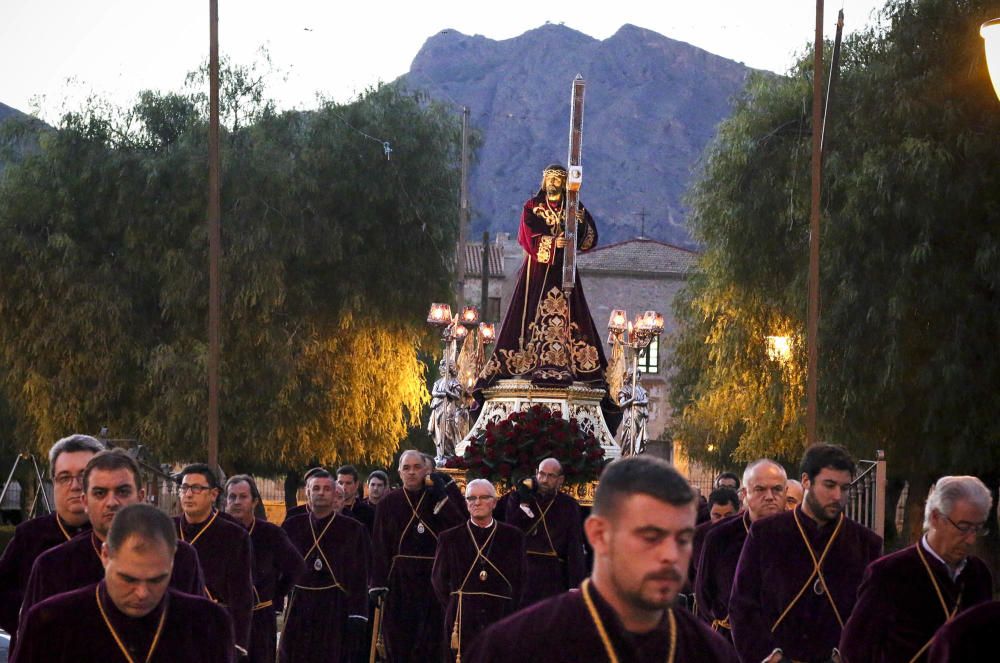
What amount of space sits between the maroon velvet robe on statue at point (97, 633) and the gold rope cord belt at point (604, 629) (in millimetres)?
2093

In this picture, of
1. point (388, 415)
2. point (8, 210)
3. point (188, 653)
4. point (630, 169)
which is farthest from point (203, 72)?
point (630, 169)

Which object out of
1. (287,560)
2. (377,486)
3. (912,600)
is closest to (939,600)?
(912,600)

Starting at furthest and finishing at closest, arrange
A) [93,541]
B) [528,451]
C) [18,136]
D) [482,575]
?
1. [18,136]
2. [528,451]
3. [482,575]
4. [93,541]

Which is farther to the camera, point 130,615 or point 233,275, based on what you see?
point 233,275

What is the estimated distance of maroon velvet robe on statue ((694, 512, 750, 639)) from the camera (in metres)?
10.7

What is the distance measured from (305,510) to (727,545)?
5.98m

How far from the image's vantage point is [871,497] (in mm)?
21219

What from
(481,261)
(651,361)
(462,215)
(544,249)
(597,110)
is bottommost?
(651,361)

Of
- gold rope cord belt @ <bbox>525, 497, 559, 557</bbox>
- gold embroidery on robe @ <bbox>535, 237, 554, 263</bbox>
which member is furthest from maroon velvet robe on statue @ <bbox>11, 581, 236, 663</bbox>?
gold embroidery on robe @ <bbox>535, 237, 554, 263</bbox>

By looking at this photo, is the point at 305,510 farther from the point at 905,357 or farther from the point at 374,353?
the point at 374,353

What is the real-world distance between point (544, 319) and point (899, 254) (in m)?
6.45

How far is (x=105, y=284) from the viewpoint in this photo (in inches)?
1303

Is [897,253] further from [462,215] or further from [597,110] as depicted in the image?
[597,110]

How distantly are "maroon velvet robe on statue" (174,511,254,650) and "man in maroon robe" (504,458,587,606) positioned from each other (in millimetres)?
6351
